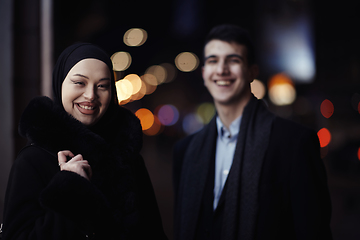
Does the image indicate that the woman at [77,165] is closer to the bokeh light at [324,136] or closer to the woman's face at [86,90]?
the woman's face at [86,90]

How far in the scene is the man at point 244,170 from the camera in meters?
2.33

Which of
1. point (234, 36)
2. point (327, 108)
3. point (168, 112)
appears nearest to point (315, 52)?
point (327, 108)

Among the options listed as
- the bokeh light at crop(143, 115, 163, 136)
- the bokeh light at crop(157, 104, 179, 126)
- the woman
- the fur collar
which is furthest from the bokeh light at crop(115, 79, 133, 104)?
the bokeh light at crop(157, 104, 179, 126)

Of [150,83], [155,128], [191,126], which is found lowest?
[155,128]

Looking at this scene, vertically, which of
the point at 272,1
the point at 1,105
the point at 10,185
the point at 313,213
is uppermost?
the point at 272,1

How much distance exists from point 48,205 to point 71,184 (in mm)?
138

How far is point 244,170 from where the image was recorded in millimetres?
2535

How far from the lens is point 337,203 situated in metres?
7.91

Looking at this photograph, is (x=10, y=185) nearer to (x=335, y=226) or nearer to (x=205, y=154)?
(x=205, y=154)

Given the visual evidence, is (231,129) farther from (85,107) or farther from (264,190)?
(85,107)

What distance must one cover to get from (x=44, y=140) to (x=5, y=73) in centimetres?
240

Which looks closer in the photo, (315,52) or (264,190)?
(264,190)

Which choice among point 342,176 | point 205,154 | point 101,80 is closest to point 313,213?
point 205,154

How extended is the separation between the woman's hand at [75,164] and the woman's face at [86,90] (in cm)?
22
